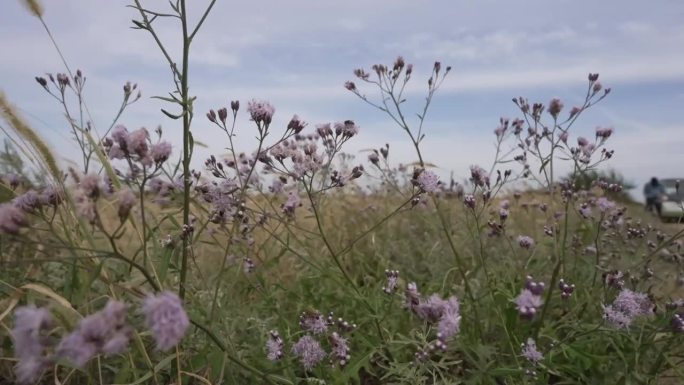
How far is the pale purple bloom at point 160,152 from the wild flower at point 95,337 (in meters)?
0.71

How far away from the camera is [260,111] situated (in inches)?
98.0

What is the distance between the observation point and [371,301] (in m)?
2.84

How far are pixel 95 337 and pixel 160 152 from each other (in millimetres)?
761

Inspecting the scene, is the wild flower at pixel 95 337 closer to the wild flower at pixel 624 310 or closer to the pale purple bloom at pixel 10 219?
the pale purple bloom at pixel 10 219

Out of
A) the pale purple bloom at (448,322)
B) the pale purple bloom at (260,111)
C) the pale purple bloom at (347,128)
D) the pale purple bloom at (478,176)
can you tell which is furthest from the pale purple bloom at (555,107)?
the pale purple bloom at (448,322)

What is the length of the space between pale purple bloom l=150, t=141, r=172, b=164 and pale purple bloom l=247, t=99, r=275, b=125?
580mm

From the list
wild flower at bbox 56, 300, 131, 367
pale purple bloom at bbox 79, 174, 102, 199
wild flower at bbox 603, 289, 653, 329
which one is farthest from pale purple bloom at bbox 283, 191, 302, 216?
wild flower at bbox 56, 300, 131, 367

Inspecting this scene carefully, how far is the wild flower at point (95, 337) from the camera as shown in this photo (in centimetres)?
130

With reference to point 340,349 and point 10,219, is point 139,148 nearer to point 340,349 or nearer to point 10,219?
point 10,219

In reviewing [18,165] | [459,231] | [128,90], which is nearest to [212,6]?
[128,90]

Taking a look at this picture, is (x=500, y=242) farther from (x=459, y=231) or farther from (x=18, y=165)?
(x=18, y=165)

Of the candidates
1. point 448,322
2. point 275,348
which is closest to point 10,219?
point 275,348

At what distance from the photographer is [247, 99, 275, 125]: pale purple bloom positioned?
249 cm

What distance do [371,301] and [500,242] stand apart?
2868 mm
